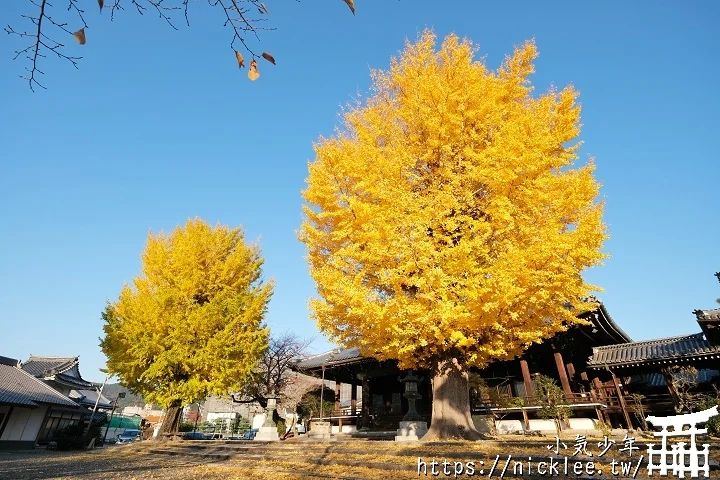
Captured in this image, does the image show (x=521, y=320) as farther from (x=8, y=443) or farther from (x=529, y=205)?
(x=8, y=443)

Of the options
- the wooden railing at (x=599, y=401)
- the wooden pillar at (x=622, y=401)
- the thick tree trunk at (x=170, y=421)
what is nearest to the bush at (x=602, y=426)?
the wooden railing at (x=599, y=401)

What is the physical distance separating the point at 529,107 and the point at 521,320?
5.58m

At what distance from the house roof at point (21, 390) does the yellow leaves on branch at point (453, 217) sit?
20889mm

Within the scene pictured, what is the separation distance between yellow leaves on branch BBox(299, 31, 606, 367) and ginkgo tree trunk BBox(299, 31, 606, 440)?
0.03m

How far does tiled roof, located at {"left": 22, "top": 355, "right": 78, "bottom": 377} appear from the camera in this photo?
94.7 feet

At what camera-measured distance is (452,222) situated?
7559mm

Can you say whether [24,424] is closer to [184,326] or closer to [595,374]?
[184,326]

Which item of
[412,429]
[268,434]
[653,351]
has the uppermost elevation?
[653,351]

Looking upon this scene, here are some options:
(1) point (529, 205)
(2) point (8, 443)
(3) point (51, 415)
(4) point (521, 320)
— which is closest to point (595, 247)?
(1) point (529, 205)

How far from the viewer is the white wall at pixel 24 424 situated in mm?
19078

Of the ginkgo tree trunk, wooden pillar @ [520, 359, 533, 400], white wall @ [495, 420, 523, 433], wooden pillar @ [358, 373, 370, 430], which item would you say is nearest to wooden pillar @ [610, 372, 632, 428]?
wooden pillar @ [520, 359, 533, 400]

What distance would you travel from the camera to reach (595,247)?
7.34 meters

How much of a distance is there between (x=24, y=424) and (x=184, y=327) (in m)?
14.6

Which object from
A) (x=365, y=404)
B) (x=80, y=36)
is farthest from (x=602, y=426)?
(x=80, y=36)
